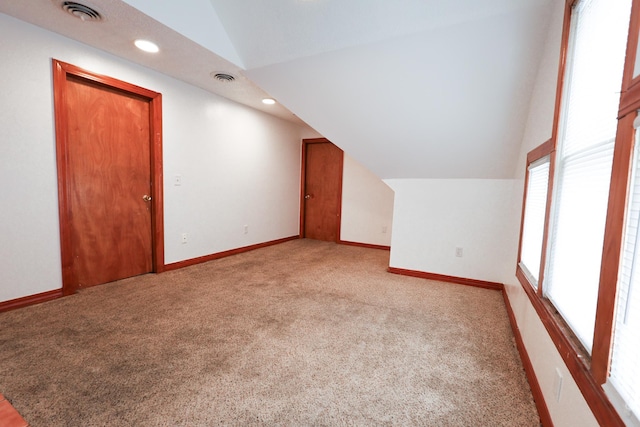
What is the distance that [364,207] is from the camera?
198 inches

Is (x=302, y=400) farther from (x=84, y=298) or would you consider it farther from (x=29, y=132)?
(x=29, y=132)

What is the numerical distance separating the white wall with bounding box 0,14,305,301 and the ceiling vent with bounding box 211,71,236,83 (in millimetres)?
529

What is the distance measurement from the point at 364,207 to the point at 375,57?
3.10m

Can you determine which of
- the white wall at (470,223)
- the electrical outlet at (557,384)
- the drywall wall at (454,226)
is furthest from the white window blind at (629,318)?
the drywall wall at (454,226)

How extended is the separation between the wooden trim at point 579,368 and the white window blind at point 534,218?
424mm

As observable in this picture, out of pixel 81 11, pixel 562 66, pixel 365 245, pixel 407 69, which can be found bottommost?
pixel 365 245

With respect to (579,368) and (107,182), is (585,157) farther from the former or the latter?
(107,182)

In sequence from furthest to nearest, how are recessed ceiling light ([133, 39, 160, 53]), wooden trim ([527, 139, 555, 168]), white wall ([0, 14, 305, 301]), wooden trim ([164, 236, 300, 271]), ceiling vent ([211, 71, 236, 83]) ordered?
wooden trim ([164, 236, 300, 271]), ceiling vent ([211, 71, 236, 83]), recessed ceiling light ([133, 39, 160, 53]), white wall ([0, 14, 305, 301]), wooden trim ([527, 139, 555, 168])

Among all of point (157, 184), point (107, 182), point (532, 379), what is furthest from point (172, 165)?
point (532, 379)

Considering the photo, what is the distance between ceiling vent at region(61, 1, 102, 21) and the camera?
1.92m

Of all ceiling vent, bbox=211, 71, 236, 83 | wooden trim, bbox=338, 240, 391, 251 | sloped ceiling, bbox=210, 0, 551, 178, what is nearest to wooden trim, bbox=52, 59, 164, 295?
ceiling vent, bbox=211, 71, 236, 83

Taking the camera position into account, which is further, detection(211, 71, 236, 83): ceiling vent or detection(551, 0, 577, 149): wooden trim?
detection(211, 71, 236, 83): ceiling vent

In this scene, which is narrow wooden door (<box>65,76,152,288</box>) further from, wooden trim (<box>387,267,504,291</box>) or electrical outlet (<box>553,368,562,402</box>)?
electrical outlet (<box>553,368,562,402</box>)

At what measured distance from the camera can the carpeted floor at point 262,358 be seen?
52.8 inches
